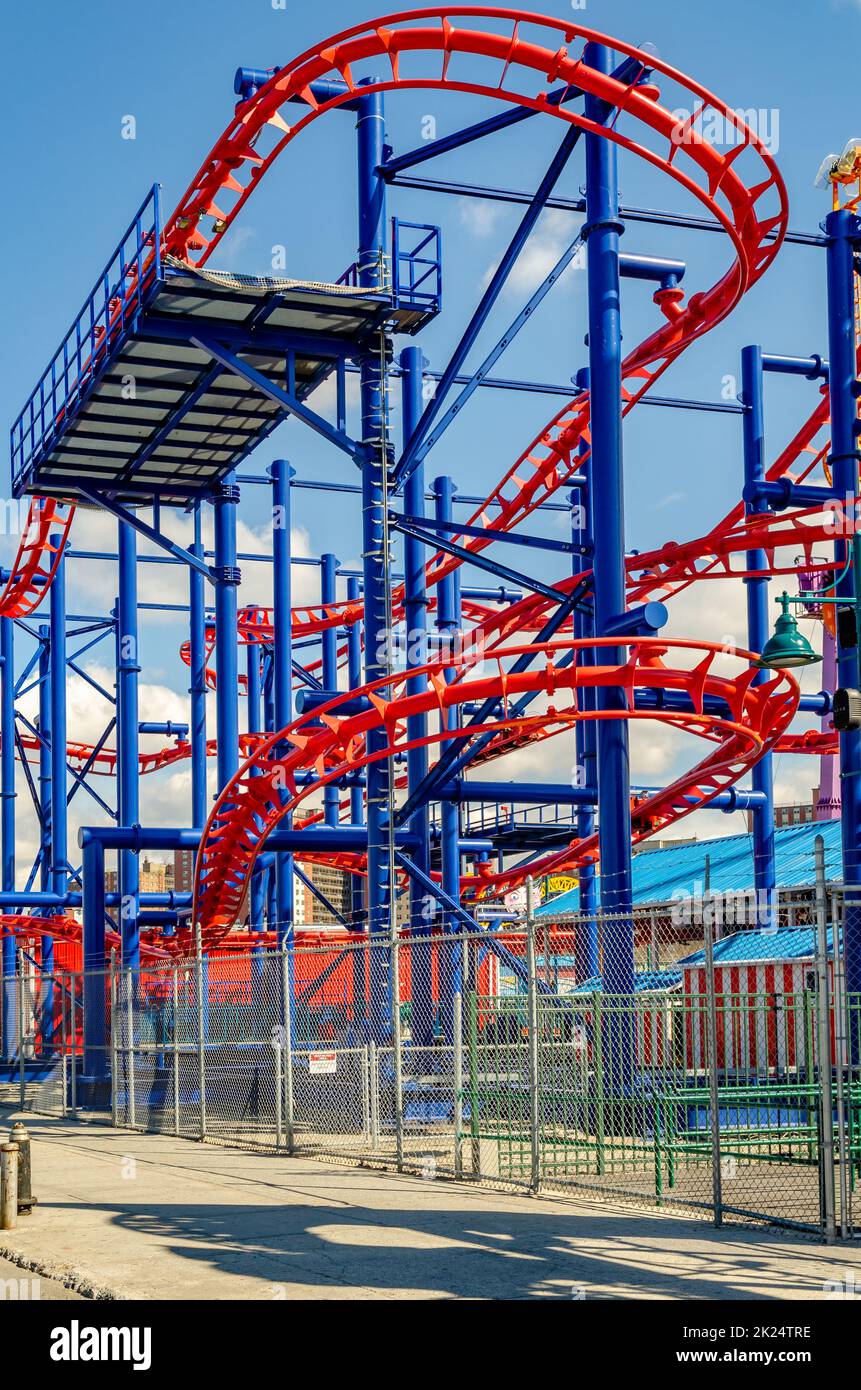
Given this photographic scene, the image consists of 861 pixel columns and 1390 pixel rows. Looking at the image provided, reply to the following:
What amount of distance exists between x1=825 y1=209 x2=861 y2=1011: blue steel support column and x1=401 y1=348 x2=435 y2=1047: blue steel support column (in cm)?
537

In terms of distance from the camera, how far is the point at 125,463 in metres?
24.1

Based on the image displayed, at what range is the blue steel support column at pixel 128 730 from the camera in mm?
24172

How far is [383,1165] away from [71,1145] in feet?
14.7

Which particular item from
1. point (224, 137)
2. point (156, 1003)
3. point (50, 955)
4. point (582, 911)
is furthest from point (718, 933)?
point (224, 137)

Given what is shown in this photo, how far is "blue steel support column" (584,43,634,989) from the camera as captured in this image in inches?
691

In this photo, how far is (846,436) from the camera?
1792 centimetres

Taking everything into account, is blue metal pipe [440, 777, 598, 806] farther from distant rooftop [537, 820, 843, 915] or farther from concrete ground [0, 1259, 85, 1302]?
concrete ground [0, 1259, 85, 1302]

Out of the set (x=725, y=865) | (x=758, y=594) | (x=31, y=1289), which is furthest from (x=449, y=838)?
(x=31, y=1289)

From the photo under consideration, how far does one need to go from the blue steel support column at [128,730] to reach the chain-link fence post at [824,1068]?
627 inches

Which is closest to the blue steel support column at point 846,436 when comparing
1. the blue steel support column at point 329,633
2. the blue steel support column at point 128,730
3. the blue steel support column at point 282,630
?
the blue steel support column at point 282,630

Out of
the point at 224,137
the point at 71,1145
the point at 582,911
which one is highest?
the point at 224,137

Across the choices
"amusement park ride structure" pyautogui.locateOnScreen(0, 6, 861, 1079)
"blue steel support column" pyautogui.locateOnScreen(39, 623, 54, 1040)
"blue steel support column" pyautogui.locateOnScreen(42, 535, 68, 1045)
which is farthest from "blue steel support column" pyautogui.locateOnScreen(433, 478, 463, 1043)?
"blue steel support column" pyautogui.locateOnScreen(39, 623, 54, 1040)

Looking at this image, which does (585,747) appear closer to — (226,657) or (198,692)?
(226,657)
